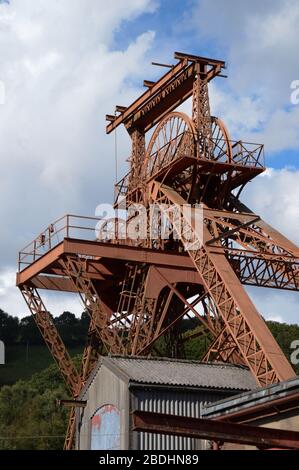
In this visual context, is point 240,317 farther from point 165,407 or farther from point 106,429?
point 106,429

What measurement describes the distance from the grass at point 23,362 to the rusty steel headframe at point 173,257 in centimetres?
5881

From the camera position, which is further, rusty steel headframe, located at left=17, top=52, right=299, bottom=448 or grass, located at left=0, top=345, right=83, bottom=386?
grass, located at left=0, top=345, right=83, bottom=386

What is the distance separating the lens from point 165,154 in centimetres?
3847

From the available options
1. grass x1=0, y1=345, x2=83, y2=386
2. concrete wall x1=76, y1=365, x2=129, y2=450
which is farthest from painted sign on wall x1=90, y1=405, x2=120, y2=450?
grass x1=0, y1=345, x2=83, y2=386

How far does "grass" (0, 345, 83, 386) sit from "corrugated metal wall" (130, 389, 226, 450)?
233ft

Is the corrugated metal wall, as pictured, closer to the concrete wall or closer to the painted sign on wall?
the concrete wall

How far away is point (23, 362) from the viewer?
105250 millimetres

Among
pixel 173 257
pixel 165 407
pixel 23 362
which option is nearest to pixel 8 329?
pixel 23 362

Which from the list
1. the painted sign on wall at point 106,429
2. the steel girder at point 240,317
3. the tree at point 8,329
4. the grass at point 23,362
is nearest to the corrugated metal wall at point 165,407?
the painted sign on wall at point 106,429

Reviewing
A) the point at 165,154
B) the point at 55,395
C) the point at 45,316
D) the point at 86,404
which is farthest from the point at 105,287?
the point at 55,395

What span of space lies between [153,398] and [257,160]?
48.2 ft

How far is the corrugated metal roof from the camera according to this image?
26181 mm

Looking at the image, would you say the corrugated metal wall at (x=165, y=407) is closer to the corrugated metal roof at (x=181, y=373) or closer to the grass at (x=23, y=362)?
the corrugated metal roof at (x=181, y=373)

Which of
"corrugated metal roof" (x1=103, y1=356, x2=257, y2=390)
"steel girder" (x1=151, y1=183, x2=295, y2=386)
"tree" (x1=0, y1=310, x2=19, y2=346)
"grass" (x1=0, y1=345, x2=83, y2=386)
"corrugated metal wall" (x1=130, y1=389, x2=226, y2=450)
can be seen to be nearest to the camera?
"corrugated metal wall" (x1=130, y1=389, x2=226, y2=450)
